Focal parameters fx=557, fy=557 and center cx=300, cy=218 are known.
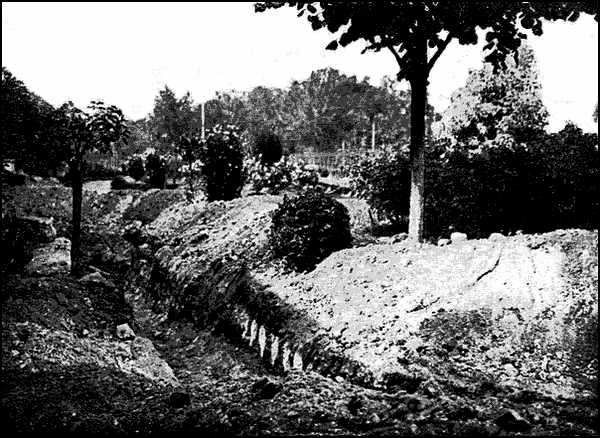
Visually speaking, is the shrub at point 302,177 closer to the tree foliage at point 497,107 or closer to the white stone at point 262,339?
the tree foliage at point 497,107

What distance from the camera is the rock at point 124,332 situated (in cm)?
696

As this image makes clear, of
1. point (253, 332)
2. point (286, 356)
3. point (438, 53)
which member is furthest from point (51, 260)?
point (438, 53)

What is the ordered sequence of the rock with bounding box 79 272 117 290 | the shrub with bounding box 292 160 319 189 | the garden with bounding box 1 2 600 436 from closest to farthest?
the garden with bounding box 1 2 600 436 → the rock with bounding box 79 272 117 290 → the shrub with bounding box 292 160 319 189

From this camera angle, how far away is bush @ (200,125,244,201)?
15.1 m

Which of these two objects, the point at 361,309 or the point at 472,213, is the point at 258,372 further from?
the point at 472,213

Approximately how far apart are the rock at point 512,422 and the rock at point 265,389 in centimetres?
164

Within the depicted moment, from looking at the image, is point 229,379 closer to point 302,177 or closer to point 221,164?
point 221,164

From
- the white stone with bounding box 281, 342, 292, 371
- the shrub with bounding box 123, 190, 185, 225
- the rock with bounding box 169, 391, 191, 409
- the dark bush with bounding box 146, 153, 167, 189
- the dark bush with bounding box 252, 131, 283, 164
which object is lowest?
the white stone with bounding box 281, 342, 292, 371

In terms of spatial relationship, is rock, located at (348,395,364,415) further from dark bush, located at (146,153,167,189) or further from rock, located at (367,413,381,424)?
dark bush, located at (146,153,167,189)

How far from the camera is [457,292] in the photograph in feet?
20.3

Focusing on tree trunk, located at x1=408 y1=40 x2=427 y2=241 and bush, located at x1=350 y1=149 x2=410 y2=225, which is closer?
tree trunk, located at x1=408 y1=40 x2=427 y2=241

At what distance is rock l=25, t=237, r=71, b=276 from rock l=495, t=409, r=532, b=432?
24.7ft

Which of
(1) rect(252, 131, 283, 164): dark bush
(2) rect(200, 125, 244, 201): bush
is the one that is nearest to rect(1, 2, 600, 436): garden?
(2) rect(200, 125, 244, 201): bush

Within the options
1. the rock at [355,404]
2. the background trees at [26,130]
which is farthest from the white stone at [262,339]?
the background trees at [26,130]
